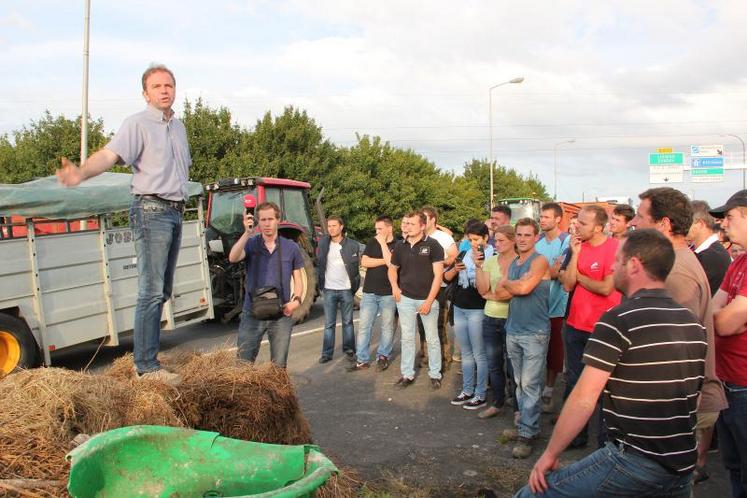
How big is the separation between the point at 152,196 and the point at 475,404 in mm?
4142

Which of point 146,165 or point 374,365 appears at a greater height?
point 146,165

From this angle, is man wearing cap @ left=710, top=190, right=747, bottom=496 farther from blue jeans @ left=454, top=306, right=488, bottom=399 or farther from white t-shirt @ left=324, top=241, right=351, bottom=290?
white t-shirt @ left=324, top=241, right=351, bottom=290

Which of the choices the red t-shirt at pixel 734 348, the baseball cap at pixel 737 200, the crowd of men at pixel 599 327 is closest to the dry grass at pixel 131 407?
the crowd of men at pixel 599 327

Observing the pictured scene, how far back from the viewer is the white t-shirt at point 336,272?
8367 millimetres

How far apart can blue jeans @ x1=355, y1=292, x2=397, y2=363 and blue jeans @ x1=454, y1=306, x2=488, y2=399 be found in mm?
1334

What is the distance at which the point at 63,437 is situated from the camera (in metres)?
2.30

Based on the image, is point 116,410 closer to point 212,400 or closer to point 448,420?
point 212,400

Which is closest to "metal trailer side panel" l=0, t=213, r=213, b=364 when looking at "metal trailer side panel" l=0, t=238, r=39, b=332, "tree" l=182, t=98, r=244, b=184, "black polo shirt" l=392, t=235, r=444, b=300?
"metal trailer side panel" l=0, t=238, r=39, b=332

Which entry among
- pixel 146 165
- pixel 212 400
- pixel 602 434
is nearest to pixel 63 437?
pixel 212 400

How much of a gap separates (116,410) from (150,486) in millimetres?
732

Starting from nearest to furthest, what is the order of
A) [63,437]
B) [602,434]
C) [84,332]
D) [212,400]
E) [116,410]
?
[63,437]
[116,410]
[212,400]
[602,434]
[84,332]

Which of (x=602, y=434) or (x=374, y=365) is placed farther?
(x=374, y=365)

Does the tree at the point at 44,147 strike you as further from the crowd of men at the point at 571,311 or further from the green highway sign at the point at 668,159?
the green highway sign at the point at 668,159

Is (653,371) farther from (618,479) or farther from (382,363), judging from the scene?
(382,363)
